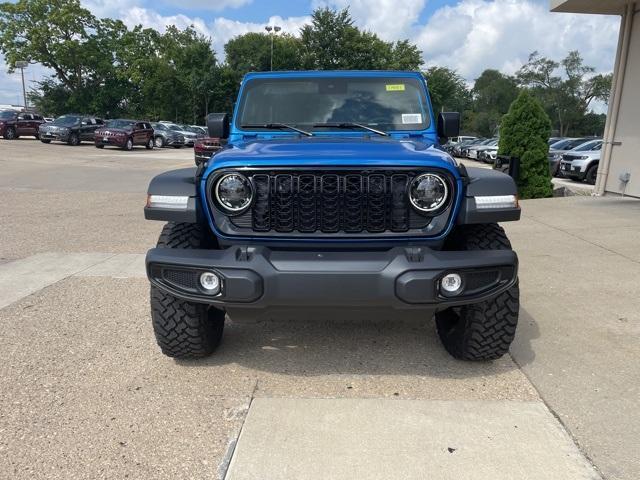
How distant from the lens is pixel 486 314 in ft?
10.0

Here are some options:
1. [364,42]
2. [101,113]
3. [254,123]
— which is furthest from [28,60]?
[254,123]

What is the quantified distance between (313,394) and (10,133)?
32.3 m

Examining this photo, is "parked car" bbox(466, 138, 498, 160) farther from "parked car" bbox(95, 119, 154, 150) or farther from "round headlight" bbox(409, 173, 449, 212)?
"round headlight" bbox(409, 173, 449, 212)

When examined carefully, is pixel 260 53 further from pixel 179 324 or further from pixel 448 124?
pixel 179 324

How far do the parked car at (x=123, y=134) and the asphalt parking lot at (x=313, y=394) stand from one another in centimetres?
2367

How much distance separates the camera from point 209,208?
2.89 m

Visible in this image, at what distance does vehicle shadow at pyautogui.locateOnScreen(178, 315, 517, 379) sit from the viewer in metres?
3.26

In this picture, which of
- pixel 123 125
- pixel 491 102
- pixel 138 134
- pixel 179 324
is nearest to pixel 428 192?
Result: pixel 179 324

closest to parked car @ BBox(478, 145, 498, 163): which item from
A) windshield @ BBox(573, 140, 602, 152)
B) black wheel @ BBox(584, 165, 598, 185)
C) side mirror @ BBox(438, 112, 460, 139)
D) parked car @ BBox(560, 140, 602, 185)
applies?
windshield @ BBox(573, 140, 602, 152)

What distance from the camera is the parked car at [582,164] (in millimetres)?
15852

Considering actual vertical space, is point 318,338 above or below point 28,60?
below

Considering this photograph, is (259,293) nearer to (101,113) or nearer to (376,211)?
(376,211)

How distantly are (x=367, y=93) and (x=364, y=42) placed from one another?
2083 inches

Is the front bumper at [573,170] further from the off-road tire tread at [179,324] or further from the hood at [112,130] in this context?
the hood at [112,130]
